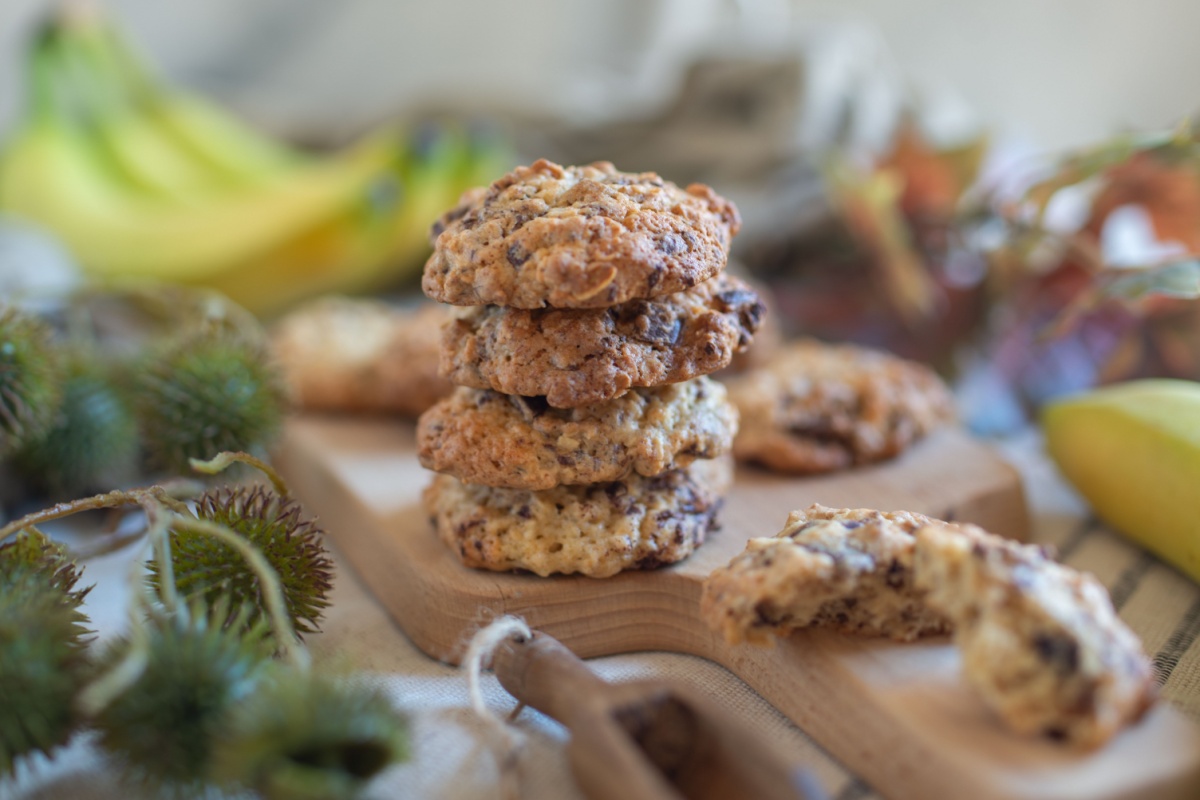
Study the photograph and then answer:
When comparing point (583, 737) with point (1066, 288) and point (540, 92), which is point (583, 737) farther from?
point (540, 92)

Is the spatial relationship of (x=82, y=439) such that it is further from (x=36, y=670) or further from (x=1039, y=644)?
(x=1039, y=644)

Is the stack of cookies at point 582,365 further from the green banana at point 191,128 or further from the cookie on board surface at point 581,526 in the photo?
the green banana at point 191,128

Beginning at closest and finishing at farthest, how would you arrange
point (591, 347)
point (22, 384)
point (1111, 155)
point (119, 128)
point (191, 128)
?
1. point (591, 347)
2. point (22, 384)
3. point (1111, 155)
4. point (119, 128)
5. point (191, 128)

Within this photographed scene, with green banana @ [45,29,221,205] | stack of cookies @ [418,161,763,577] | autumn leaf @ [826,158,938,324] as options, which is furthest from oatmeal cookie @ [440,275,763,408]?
green banana @ [45,29,221,205]

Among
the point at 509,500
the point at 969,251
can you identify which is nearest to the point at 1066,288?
the point at 969,251

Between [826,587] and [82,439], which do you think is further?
[82,439]

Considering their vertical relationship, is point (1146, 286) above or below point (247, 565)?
above

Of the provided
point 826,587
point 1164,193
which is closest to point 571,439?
point 826,587
